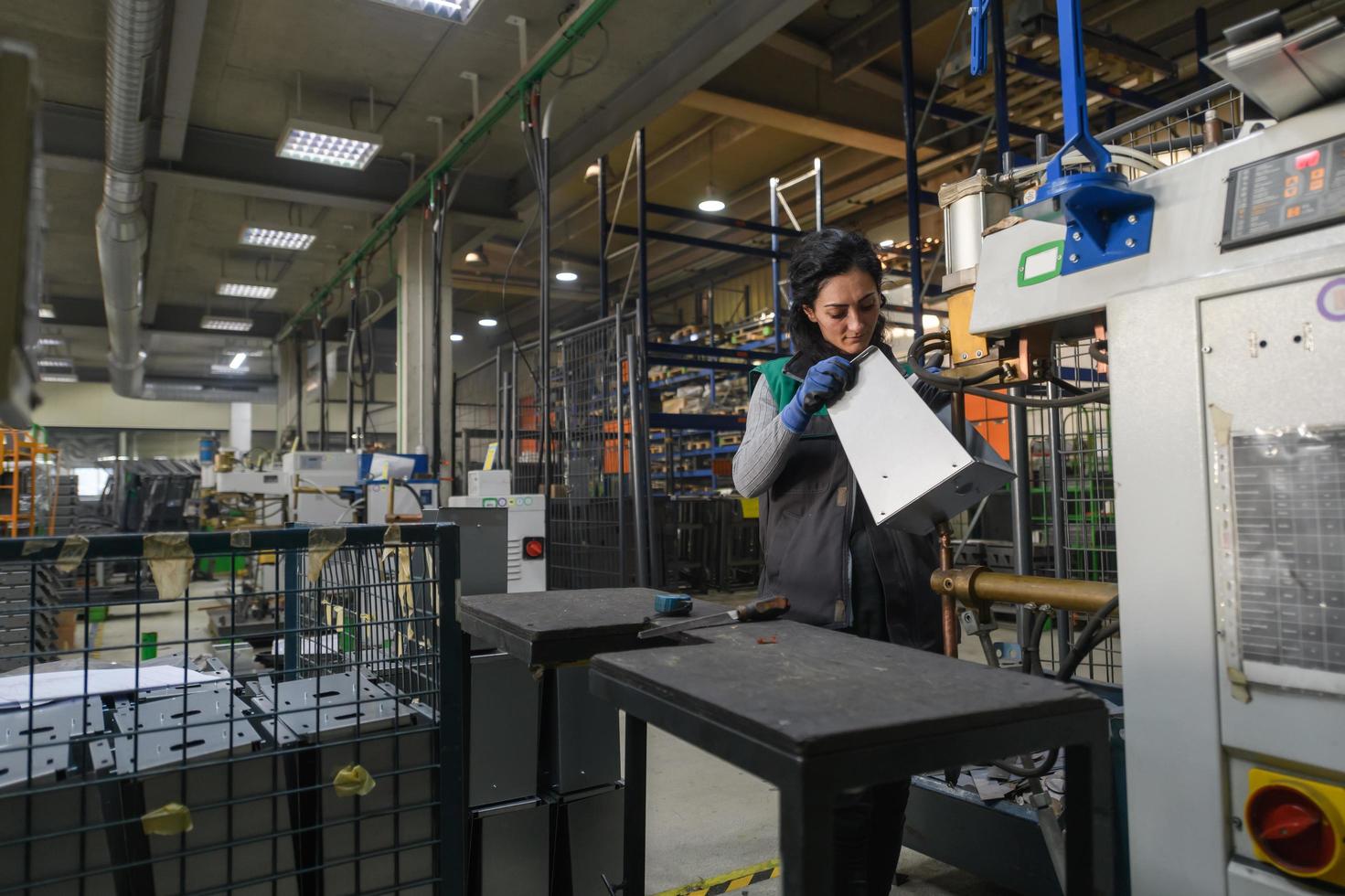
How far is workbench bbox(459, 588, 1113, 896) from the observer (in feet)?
2.01

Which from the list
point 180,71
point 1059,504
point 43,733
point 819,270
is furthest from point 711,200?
point 43,733

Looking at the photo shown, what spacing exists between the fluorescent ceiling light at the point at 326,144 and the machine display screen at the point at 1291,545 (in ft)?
16.8

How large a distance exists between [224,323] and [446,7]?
8.01 meters

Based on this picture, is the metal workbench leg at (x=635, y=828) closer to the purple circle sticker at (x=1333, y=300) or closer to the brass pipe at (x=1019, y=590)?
the brass pipe at (x=1019, y=590)

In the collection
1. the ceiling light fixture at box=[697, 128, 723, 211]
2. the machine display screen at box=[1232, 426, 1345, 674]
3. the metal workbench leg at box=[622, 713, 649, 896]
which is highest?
the ceiling light fixture at box=[697, 128, 723, 211]

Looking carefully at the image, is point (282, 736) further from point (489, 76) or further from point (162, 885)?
point (489, 76)

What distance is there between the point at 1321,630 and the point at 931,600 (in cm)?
69

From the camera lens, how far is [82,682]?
121 centimetres

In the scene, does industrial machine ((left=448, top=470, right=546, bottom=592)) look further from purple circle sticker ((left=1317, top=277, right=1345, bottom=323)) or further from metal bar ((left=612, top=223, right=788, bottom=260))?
purple circle sticker ((left=1317, top=277, right=1345, bottom=323))

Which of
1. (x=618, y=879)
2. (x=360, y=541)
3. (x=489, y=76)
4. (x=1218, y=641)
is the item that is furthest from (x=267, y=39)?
(x=1218, y=641)

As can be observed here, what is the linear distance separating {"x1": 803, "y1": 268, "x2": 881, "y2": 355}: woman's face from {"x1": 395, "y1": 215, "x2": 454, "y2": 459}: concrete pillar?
16.3ft

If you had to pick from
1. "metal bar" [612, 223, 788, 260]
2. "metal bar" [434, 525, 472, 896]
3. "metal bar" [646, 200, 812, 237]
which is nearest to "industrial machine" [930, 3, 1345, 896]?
"metal bar" [434, 525, 472, 896]

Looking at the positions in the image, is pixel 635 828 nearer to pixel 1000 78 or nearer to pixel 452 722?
pixel 452 722

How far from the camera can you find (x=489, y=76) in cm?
500
